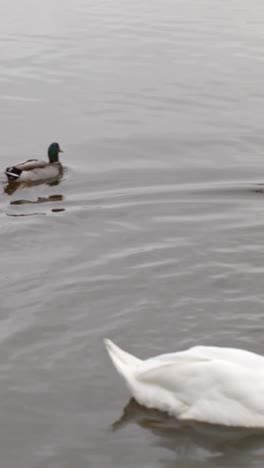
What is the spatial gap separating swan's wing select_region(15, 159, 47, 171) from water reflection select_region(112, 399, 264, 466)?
629cm

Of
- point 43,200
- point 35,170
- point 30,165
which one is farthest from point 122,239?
point 35,170

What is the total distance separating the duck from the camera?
5.48m

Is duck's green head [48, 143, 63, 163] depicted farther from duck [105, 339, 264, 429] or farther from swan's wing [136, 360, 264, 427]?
swan's wing [136, 360, 264, 427]

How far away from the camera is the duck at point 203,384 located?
548 centimetres

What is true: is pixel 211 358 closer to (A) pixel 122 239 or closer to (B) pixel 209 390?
(B) pixel 209 390

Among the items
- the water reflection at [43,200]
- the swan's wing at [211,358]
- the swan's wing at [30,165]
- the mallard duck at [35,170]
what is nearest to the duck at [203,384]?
the swan's wing at [211,358]

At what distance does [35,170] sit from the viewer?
1202cm

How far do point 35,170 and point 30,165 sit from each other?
181mm

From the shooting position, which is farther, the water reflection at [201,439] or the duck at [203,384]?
the water reflection at [201,439]

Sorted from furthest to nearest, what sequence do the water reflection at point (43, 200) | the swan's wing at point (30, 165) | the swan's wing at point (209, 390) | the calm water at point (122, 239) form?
the swan's wing at point (30, 165), the water reflection at point (43, 200), the calm water at point (122, 239), the swan's wing at point (209, 390)

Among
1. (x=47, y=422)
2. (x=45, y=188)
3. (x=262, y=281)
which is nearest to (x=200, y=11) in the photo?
(x=45, y=188)

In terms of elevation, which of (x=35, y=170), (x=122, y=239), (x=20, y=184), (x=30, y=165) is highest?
(x=30, y=165)

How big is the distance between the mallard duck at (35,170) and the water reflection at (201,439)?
613cm

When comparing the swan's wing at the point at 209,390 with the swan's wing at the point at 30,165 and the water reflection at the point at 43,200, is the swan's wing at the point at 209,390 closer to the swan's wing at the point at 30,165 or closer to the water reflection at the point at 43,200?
the water reflection at the point at 43,200
